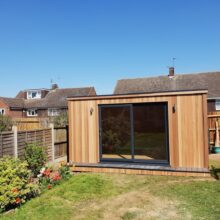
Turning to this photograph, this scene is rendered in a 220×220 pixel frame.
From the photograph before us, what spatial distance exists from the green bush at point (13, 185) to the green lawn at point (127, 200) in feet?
0.82

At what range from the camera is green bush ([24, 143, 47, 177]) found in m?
8.03

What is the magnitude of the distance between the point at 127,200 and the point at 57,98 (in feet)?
99.4

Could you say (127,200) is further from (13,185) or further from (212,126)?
(212,126)

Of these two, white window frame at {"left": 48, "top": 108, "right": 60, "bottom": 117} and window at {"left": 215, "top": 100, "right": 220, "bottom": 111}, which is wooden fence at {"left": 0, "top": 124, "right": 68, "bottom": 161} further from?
white window frame at {"left": 48, "top": 108, "right": 60, "bottom": 117}

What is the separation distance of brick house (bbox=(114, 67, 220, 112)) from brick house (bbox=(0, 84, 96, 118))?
7.47 m

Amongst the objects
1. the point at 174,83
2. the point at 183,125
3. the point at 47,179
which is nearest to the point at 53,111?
the point at 174,83

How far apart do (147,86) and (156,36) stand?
1302 cm

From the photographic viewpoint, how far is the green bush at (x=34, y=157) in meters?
8.03

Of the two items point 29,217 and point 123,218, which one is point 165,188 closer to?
point 123,218

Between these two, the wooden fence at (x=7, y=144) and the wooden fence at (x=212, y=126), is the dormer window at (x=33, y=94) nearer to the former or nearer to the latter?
the wooden fence at (x=212, y=126)

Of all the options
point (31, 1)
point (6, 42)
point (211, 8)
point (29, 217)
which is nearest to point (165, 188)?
point (29, 217)

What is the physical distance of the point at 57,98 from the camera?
113 feet

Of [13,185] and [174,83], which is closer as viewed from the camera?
[13,185]

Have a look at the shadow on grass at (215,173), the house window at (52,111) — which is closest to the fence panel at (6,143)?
the shadow on grass at (215,173)
